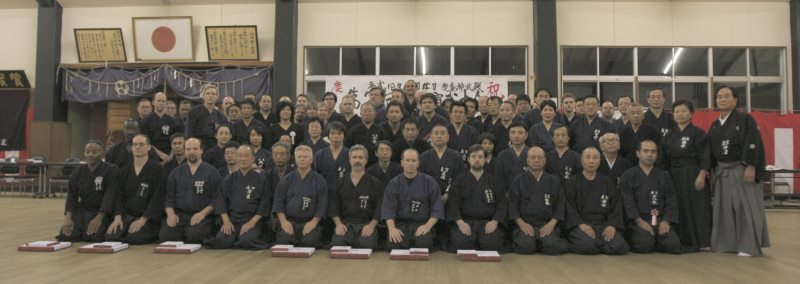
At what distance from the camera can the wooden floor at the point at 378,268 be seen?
13.4ft

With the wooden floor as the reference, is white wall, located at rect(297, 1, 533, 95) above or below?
above

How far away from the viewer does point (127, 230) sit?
5934mm

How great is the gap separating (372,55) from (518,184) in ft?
28.7

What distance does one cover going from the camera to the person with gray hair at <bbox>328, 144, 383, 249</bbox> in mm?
5586

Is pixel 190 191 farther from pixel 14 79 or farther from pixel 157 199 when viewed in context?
pixel 14 79

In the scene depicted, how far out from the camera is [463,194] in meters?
5.68

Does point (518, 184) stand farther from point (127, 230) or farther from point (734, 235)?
point (127, 230)

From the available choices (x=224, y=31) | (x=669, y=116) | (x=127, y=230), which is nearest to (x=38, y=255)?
(x=127, y=230)

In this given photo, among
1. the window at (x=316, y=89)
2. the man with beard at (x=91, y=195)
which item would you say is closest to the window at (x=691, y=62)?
the window at (x=316, y=89)

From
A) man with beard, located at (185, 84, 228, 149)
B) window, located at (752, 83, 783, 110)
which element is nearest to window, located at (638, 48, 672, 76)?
window, located at (752, 83, 783, 110)

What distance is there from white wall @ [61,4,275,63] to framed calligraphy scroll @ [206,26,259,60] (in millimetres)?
242

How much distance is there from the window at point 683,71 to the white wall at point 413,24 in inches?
62.4

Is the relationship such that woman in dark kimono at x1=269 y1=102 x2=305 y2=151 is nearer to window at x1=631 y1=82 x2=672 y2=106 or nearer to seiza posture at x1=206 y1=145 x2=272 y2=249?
seiza posture at x1=206 y1=145 x2=272 y2=249

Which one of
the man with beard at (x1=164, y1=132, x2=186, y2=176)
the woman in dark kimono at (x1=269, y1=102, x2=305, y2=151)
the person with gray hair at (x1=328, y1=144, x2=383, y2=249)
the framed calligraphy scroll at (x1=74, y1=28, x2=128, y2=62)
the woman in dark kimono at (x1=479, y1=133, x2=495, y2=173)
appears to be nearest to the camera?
the person with gray hair at (x1=328, y1=144, x2=383, y2=249)
